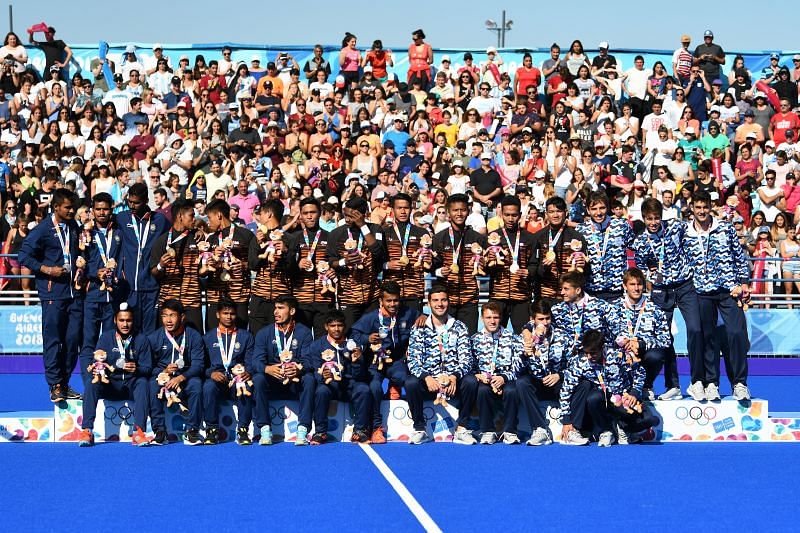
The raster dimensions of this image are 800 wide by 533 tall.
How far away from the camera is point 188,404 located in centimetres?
1157

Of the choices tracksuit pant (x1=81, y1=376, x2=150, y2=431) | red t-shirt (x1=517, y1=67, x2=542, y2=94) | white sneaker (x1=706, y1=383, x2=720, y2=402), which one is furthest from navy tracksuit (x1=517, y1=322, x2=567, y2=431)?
red t-shirt (x1=517, y1=67, x2=542, y2=94)

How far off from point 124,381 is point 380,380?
96.1 inches

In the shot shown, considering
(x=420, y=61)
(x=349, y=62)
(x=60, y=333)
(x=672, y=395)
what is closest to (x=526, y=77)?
(x=420, y=61)

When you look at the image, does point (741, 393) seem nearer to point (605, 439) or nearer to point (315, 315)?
point (605, 439)

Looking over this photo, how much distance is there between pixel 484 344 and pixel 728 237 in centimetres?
271

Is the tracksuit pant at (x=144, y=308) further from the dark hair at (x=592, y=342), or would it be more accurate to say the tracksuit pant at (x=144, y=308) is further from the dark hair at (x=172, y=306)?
the dark hair at (x=592, y=342)

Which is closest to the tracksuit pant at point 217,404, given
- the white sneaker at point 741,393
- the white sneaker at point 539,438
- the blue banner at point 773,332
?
the white sneaker at point 539,438

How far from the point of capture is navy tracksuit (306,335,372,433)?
38.0 ft

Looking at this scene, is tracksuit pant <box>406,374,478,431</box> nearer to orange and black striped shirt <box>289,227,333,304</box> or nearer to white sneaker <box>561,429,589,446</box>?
white sneaker <box>561,429,589,446</box>

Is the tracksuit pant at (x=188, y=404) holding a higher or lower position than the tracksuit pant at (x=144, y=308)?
lower

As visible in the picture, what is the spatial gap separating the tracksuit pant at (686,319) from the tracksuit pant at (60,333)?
5.84 m

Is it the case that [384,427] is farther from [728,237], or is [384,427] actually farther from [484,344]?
[728,237]

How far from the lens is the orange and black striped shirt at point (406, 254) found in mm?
12500

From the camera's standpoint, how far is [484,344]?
464 inches
